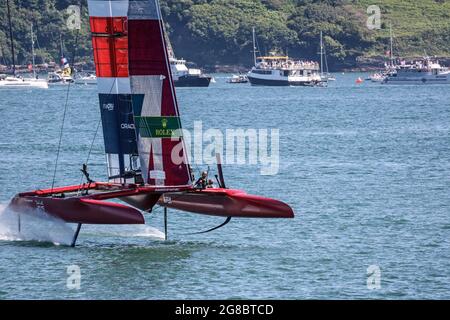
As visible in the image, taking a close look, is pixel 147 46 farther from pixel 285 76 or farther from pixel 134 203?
pixel 285 76

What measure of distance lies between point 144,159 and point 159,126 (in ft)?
3.12

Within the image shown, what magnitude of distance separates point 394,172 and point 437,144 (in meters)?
14.7

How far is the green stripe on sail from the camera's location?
33.2 metres

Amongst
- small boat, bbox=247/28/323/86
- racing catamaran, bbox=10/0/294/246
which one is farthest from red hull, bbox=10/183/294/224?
small boat, bbox=247/28/323/86

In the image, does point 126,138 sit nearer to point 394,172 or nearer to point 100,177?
point 100,177

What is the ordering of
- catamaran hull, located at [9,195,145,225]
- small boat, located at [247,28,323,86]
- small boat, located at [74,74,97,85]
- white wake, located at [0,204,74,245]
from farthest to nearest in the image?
1. small boat, located at [74,74,97,85]
2. small boat, located at [247,28,323,86]
3. white wake, located at [0,204,74,245]
4. catamaran hull, located at [9,195,145,225]

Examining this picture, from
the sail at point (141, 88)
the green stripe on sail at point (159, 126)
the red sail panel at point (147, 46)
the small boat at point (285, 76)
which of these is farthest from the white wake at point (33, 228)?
the small boat at point (285, 76)

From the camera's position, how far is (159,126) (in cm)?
3331

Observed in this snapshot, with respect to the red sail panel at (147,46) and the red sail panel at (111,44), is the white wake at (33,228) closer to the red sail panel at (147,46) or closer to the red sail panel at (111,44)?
the red sail panel at (147,46)

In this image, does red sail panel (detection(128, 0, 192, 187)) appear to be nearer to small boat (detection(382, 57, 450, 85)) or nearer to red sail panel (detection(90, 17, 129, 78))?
red sail panel (detection(90, 17, 129, 78))

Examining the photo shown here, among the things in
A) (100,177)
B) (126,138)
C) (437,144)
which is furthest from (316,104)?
(126,138)

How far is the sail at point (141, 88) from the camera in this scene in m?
32.9

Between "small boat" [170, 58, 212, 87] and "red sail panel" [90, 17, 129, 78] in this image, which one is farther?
"small boat" [170, 58, 212, 87]

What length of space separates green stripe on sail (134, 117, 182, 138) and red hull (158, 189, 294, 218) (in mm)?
1560
